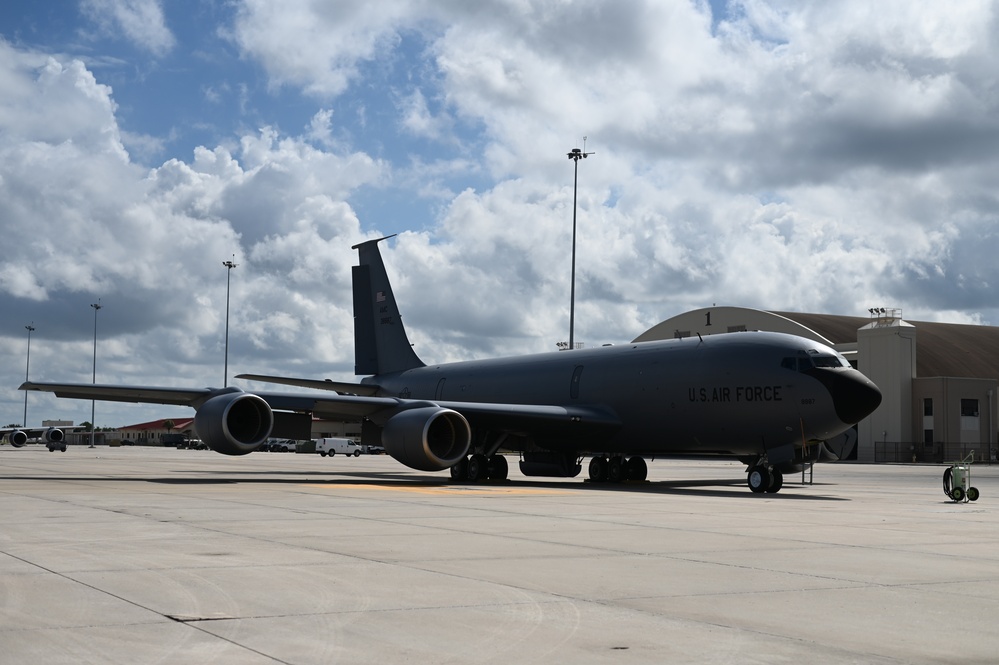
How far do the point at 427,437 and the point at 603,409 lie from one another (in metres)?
5.06

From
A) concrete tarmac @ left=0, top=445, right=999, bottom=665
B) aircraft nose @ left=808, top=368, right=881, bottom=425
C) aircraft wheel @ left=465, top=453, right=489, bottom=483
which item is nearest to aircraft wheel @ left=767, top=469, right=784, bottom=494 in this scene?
aircraft nose @ left=808, top=368, right=881, bottom=425

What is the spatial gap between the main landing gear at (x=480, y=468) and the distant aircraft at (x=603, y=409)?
0.10ft

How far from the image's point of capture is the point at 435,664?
5812mm

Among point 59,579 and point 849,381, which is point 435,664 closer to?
point 59,579

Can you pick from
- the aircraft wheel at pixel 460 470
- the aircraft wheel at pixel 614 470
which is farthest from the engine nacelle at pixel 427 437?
the aircraft wheel at pixel 614 470

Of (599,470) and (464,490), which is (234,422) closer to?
(464,490)

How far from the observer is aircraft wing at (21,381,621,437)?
27.5 meters

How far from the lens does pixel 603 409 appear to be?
28.4 meters

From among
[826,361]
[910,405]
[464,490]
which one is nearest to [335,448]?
[910,405]

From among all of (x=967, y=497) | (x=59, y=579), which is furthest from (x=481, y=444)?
(x=59, y=579)

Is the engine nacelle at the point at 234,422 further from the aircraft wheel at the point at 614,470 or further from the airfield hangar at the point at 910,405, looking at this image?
the airfield hangar at the point at 910,405

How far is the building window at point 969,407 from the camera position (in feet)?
211

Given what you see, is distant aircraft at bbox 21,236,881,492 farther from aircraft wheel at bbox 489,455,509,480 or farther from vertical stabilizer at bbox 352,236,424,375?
vertical stabilizer at bbox 352,236,424,375

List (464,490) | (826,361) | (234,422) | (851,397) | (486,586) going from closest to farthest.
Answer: (486,586)
(851,397)
(826,361)
(464,490)
(234,422)
